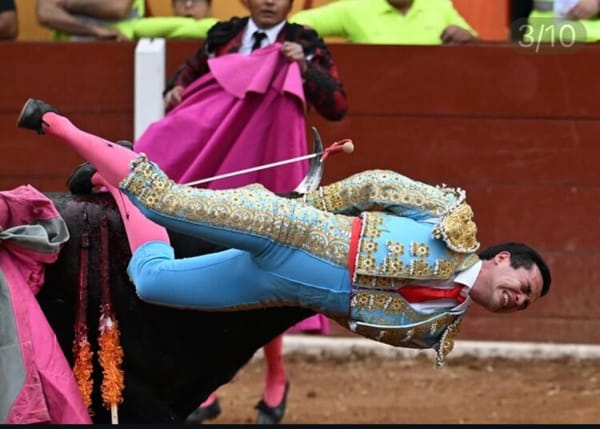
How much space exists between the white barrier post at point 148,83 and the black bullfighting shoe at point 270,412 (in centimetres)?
142

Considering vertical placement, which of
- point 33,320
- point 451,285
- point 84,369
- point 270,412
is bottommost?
point 270,412

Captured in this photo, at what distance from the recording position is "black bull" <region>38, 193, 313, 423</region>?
3.27m

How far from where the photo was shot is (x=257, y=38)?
4938mm

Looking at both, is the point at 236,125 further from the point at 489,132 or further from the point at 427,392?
the point at 489,132

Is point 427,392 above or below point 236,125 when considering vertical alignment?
below

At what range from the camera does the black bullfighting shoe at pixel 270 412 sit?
205 inches

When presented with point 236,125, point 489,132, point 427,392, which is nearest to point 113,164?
point 236,125

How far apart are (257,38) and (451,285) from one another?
1.93m

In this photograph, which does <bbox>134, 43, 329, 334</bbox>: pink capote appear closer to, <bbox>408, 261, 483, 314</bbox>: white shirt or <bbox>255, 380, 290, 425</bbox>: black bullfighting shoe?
<bbox>255, 380, 290, 425</bbox>: black bullfighting shoe

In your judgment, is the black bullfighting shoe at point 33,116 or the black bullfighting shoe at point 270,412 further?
the black bullfighting shoe at point 270,412

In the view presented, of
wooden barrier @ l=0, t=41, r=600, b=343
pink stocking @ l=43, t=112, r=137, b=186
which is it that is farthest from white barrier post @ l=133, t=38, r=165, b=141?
pink stocking @ l=43, t=112, r=137, b=186

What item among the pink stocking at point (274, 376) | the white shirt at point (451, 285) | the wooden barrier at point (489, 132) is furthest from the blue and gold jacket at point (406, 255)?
the wooden barrier at point (489, 132)

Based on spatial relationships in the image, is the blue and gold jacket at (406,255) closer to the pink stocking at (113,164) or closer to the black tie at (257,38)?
the pink stocking at (113,164)

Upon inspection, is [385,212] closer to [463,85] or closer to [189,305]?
[189,305]
